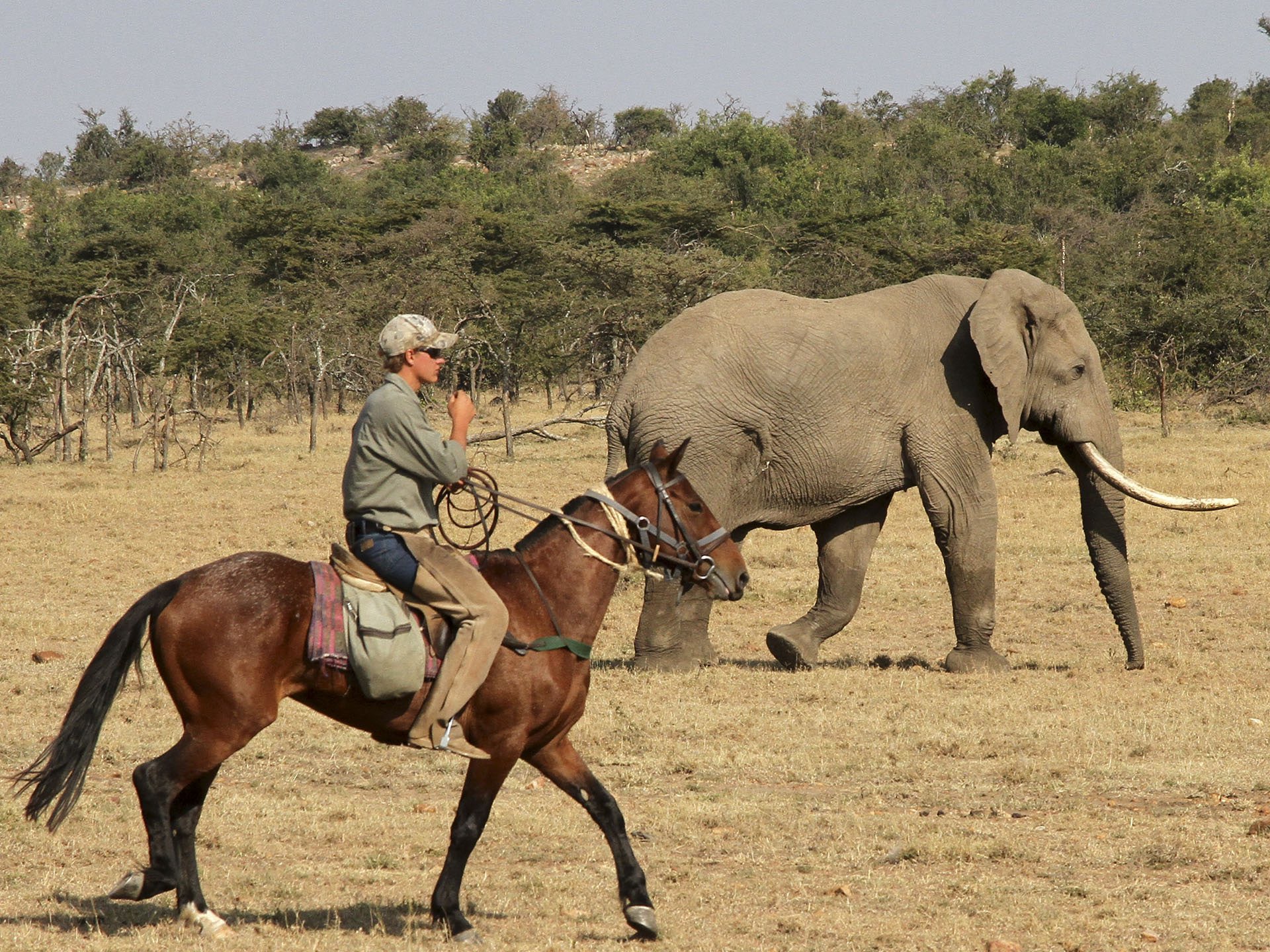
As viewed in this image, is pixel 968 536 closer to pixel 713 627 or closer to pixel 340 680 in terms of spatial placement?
pixel 713 627

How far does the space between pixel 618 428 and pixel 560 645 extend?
5753 millimetres

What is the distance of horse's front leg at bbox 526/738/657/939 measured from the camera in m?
5.60

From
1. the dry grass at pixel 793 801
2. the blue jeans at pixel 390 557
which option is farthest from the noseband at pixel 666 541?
the dry grass at pixel 793 801

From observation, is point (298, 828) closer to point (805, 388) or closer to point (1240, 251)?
point (805, 388)

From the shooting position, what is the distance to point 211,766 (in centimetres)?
556

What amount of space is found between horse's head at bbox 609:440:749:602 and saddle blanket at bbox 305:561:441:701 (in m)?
0.90

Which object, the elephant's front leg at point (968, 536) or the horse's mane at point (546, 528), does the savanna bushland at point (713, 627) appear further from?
the horse's mane at point (546, 528)

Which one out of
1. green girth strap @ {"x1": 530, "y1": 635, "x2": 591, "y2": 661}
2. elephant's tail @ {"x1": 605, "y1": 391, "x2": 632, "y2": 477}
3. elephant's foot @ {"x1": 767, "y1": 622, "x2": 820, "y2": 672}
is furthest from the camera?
elephant's tail @ {"x1": 605, "y1": 391, "x2": 632, "y2": 477}

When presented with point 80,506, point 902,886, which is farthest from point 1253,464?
point 902,886

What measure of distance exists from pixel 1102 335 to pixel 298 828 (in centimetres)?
2617

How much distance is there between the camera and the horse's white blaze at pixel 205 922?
5.56m

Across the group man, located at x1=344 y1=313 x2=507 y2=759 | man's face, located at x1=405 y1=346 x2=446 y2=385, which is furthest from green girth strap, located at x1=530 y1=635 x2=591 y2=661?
man's face, located at x1=405 y1=346 x2=446 y2=385

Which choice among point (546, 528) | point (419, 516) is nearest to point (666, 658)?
point (546, 528)

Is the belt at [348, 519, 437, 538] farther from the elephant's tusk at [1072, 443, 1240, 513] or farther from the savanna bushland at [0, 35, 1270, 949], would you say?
the elephant's tusk at [1072, 443, 1240, 513]
